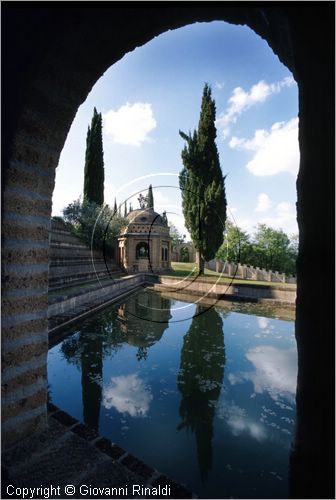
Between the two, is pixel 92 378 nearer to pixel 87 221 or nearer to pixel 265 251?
pixel 87 221

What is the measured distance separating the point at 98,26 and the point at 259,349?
8.68 meters

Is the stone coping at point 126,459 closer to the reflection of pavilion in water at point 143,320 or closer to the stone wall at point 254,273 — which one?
the reflection of pavilion in water at point 143,320

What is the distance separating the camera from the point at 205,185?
77.6ft

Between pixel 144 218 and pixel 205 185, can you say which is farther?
pixel 144 218

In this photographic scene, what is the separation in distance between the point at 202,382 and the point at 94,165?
28717 millimetres

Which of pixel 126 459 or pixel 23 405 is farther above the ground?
pixel 23 405

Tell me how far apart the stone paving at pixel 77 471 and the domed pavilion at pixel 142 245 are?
2564 cm

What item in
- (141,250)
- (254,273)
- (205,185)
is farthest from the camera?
(141,250)

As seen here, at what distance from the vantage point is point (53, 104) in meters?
2.93

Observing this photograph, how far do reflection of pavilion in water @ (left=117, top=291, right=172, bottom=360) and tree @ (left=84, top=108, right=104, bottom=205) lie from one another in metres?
17.2

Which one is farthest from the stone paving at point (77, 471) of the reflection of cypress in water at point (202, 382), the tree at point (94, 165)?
the tree at point (94, 165)

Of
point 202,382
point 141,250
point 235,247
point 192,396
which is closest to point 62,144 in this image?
point 192,396

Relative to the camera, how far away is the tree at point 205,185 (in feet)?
75.8

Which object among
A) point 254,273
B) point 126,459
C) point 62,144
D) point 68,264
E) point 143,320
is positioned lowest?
point 143,320
